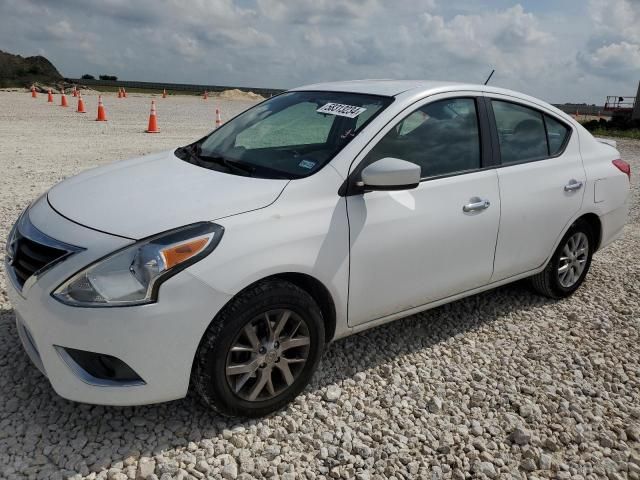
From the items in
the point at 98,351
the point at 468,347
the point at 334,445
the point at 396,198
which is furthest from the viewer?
the point at 468,347

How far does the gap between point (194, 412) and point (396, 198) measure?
161cm

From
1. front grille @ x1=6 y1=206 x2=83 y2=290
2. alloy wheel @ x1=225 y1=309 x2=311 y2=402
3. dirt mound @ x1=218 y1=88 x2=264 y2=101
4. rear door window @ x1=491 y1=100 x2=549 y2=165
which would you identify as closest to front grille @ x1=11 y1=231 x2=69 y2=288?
front grille @ x1=6 y1=206 x2=83 y2=290

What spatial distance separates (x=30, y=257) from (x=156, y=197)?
2.12ft

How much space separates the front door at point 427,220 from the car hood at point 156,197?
57 cm

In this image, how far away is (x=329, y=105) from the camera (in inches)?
145

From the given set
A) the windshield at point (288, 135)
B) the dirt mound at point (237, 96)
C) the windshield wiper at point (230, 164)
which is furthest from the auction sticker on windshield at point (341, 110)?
the dirt mound at point (237, 96)

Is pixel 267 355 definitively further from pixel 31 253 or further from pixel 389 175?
pixel 31 253

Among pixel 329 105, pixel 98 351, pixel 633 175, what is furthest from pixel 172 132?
pixel 98 351

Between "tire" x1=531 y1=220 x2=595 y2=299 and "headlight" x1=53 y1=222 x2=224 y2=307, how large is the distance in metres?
3.12

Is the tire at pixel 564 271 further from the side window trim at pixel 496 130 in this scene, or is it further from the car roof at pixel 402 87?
the car roof at pixel 402 87

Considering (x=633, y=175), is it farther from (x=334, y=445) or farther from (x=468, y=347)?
(x=334, y=445)

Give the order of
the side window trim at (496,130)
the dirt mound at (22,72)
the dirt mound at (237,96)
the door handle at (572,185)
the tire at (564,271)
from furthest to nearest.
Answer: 1. the dirt mound at (22,72)
2. the dirt mound at (237,96)
3. the tire at (564,271)
4. the door handle at (572,185)
5. the side window trim at (496,130)

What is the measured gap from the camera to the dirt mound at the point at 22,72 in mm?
43375

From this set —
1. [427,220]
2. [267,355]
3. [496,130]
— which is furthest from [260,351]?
[496,130]
